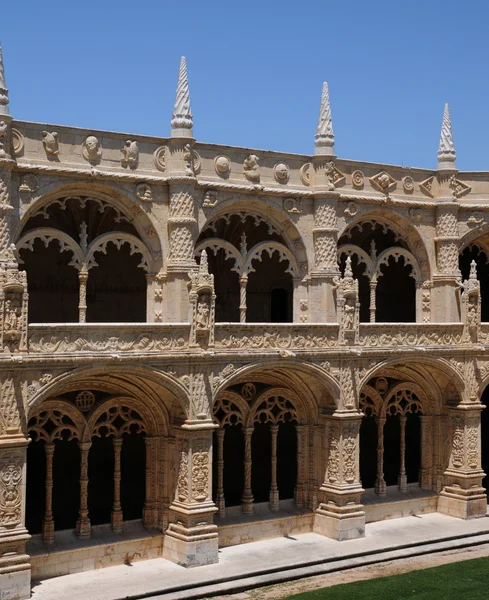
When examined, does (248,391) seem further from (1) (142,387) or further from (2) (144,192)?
(2) (144,192)

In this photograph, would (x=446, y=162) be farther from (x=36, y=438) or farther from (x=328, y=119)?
(x=36, y=438)

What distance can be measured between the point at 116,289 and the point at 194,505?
10.2m

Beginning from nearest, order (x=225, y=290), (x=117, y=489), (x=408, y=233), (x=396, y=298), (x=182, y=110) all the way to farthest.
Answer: (x=117, y=489) < (x=182, y=110) < (x=408, y=233) < (x=225, y=290) < (x=396, y=298)

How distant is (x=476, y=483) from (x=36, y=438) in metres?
14.4

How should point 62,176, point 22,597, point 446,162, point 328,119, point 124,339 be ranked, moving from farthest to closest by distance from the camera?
point 446,162, point 328,119, point 62,176, point 124,339, point 22,597

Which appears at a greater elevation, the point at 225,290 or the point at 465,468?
the point at 225,290

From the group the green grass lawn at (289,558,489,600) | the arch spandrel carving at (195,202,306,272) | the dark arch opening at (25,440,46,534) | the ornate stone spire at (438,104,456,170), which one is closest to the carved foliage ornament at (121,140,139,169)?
the arch spandrel carving at (195,202,306,272)

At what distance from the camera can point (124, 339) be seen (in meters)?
23.9

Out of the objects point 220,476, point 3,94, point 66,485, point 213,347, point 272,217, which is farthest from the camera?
point 272,217

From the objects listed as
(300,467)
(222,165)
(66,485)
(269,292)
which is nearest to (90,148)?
(222,165)

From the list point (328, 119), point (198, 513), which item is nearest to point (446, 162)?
point (328, 119)

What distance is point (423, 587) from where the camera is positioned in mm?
23672

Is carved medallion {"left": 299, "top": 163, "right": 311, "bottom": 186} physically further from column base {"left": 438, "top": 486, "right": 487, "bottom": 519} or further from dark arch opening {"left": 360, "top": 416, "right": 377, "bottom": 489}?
column base {"left": 438, "top": 486, "right": 487, "bottom": 519}

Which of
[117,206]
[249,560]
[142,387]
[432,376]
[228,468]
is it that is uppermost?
[117,206]
